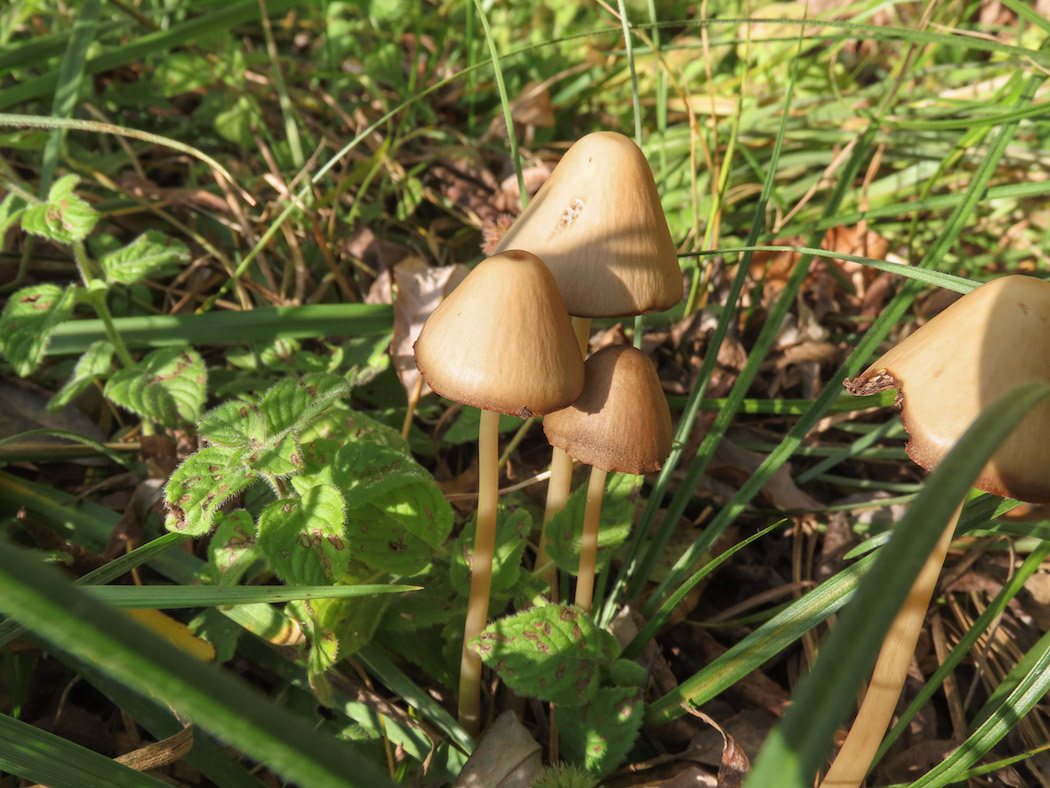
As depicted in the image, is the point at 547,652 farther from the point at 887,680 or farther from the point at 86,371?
the point at 86,371

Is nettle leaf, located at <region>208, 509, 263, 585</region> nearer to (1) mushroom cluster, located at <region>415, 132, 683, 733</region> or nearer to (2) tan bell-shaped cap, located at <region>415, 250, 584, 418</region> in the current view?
(1) mushroom cluster, located at <region>415, 132, 683, 733</region>

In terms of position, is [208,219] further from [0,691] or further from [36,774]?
[36,774]

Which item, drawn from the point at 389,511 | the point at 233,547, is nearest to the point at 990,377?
the point at 389,511

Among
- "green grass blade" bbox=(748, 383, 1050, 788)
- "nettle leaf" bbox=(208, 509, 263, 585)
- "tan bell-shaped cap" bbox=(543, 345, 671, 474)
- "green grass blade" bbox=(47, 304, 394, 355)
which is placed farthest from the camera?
"green grass blade" bbox=(47, 304, 394, 355)

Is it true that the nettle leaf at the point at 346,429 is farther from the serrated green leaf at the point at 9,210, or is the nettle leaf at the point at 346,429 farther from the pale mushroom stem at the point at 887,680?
the pale mushroom stem at the point at 887,680

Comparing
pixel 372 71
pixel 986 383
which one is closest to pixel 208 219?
pixel 372 71

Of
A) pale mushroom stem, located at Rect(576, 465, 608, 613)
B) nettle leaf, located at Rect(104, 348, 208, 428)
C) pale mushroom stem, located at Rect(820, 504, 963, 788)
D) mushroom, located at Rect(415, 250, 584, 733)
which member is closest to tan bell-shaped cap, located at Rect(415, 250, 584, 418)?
mushroom, located at Rect(415, 250, 584, 733)
